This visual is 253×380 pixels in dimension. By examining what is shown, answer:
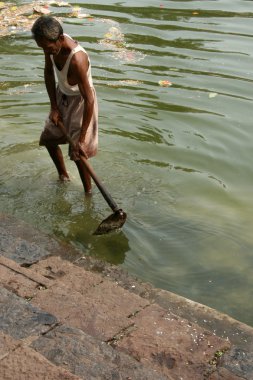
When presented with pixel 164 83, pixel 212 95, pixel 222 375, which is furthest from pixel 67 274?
pixel 164 83

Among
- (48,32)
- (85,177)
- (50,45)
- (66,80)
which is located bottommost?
(85,177)

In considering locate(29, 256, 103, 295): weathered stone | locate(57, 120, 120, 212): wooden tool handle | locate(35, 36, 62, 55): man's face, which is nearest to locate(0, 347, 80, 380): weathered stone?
locate(29, 256, 103, 295): weathered stone

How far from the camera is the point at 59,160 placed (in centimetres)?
556

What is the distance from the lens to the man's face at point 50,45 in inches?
167

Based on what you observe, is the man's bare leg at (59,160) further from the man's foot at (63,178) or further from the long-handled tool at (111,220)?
the long-handled tool at (111,220)

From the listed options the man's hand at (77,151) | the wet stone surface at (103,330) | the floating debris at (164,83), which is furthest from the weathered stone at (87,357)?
the floating debris at (164,83)

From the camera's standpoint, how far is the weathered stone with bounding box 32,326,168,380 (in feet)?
9.16

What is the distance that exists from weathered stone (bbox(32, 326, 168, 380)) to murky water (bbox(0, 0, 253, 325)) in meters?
1.40

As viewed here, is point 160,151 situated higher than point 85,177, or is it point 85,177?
point 85,177

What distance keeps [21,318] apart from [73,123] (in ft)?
7.48

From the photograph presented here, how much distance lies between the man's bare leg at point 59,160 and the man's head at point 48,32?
127 cm

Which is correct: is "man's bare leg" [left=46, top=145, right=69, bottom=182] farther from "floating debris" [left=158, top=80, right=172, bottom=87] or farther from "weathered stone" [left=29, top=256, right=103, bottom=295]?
"floating debris" [left=158, top=80, right=172, bottom=87]

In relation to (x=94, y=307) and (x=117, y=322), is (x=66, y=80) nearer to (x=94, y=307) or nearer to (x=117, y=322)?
(x=94, y=307)

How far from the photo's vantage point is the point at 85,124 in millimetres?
4699
